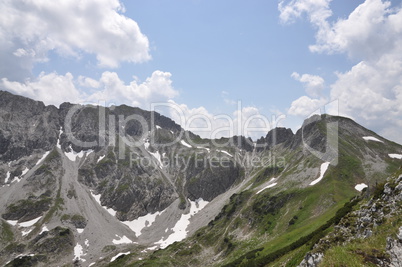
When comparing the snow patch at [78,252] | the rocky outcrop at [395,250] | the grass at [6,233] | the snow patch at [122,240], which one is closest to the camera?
the rocky outcrop at [395,250]

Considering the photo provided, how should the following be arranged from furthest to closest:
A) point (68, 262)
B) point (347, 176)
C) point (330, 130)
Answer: point (330, 130) → point (68, 262) → point (347, 176)

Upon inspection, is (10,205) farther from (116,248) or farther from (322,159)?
(322,159)

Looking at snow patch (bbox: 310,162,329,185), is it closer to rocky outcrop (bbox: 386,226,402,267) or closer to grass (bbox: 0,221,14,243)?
rocky outcrop (bbox: 386,226,402,267)

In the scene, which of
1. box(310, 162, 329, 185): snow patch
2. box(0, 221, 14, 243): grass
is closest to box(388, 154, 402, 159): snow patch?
box(310, 162, 329, 185): snow patch

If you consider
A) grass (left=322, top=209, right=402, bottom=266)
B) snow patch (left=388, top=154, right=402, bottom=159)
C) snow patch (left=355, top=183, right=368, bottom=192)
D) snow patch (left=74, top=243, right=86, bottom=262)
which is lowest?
snow patch (left=74, top=243, right=86, bottom=262)

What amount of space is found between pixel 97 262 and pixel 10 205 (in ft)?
344

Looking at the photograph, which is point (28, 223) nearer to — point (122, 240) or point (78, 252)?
point (78, 252)

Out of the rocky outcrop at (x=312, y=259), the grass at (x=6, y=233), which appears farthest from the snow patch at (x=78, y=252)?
the rocky outcrop at (x=312, y=259)

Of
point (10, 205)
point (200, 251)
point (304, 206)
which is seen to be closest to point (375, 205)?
point (304, 206)

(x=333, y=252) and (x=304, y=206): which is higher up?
(x=333, y=252)

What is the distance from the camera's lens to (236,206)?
143375mm

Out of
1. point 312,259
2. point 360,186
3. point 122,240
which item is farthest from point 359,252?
point 122,240

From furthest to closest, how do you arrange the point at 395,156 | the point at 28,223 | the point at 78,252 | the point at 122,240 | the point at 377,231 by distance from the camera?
1. the point at 28,223
2. the point at 122,240
3. the point at 78,252
4. the point at 395,156
5. the point at 377,231

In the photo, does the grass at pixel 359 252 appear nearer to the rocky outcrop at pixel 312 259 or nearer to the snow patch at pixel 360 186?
the rocky outcrop at pixel 312 259
